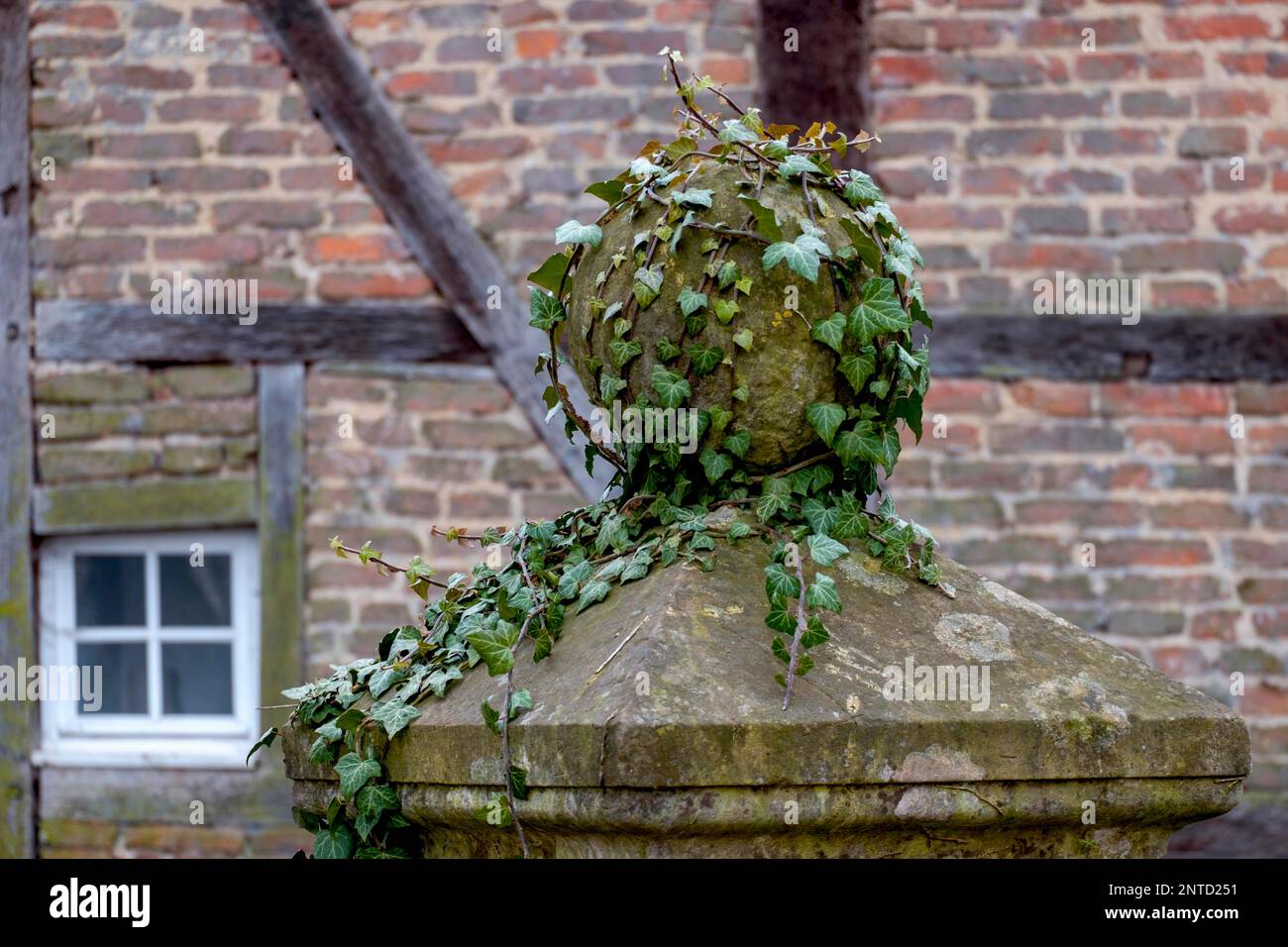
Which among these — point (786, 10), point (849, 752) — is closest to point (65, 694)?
point (786, 10)

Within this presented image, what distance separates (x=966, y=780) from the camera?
4.98ft

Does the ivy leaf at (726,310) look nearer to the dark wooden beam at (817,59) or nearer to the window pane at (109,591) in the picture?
the dark wooden beam at (817,59)

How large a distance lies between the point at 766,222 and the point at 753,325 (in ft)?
0.39

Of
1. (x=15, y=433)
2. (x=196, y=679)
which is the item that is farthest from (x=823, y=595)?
(x=15, y=433)

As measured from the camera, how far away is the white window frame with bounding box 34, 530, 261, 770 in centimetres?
473

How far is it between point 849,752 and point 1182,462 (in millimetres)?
3321

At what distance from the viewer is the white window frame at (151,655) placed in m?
4.73

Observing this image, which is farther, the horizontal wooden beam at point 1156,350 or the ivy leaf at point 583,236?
the horizontal wooden beam at point 1156,350

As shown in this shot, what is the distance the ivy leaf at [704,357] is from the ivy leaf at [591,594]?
27 centimetres

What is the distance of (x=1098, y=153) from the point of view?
451 cm

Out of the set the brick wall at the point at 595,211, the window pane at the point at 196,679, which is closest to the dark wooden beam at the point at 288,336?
the brick wall at the point at 595,211

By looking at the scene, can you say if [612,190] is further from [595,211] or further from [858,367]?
[595,211]

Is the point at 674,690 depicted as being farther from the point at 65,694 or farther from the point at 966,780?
the point at 65,694

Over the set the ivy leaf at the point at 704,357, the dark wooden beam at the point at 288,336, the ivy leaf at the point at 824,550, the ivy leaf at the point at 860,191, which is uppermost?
the dark wooden beam at the point at 288,336
